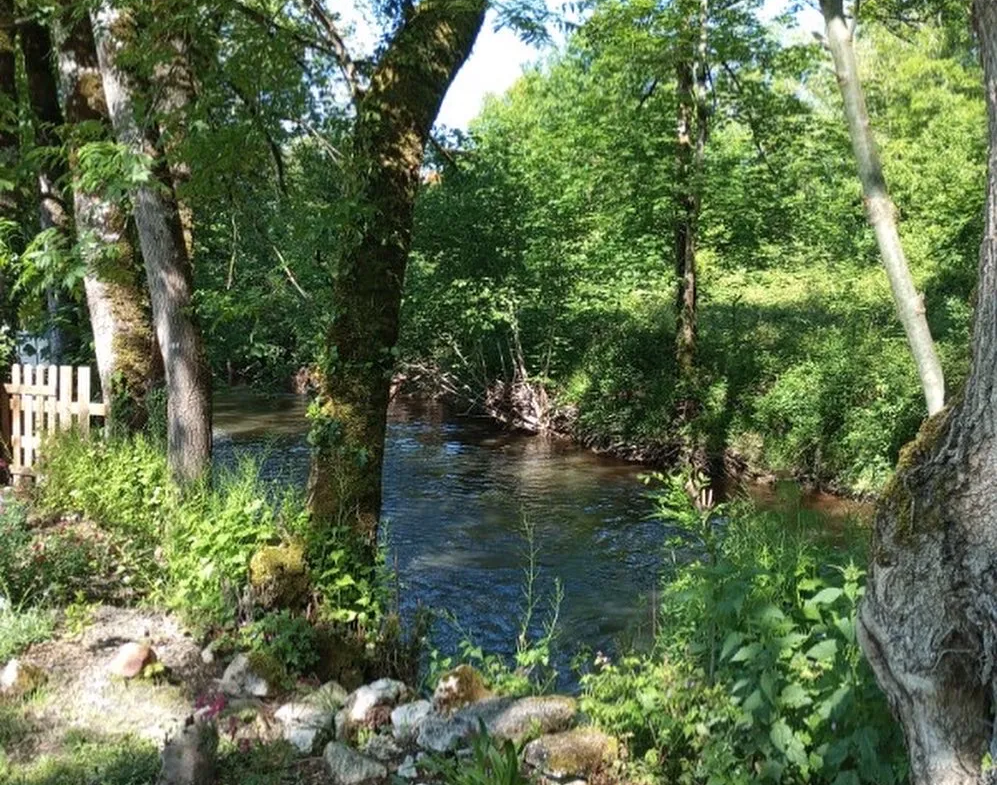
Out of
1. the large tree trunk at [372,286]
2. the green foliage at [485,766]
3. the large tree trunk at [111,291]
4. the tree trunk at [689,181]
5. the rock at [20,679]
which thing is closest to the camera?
the green foliage at [485,766]

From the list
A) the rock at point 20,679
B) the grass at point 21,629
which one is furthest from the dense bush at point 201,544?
the rock at point 20,679

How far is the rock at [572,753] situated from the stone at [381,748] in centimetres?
Answer: 65

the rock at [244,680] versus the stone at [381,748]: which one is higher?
the rock at [244,680]

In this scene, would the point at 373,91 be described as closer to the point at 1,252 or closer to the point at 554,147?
the point at 1,252

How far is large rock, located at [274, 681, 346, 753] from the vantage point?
154 inches

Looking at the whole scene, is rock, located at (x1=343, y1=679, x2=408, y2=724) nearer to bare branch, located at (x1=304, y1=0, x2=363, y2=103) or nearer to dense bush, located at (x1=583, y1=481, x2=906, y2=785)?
dense bush, located at (x1=583, y1=481, x2=906, y2=785)

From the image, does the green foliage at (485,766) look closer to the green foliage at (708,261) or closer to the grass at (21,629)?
the grass at (21,629)

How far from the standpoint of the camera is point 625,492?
1249 centimetres

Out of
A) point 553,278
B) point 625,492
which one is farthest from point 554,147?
point 625,492

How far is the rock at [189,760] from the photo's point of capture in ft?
10.7

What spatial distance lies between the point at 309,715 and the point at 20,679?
138 centimetres

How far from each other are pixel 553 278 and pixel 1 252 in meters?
11.1

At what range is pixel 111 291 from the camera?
26.6ft

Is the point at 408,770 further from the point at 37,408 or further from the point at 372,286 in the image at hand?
the point at 37,408
